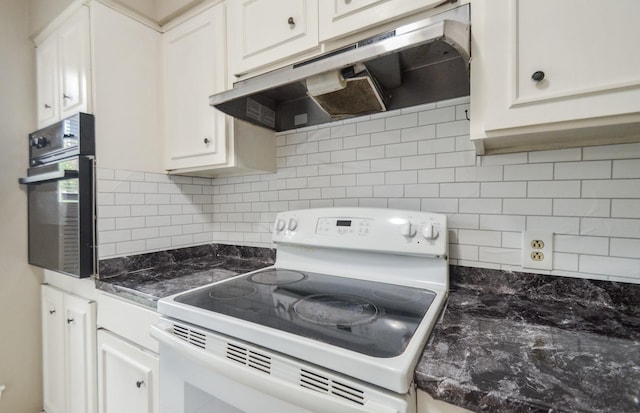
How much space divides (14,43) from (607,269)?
2983 mm

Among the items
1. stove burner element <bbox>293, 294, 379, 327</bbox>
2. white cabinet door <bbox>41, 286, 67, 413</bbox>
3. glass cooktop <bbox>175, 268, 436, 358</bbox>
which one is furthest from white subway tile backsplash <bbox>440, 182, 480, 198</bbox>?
white cabinet door <bbox>41, 286, 67, 413</bbox>

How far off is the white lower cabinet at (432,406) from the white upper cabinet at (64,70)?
1.72 meters

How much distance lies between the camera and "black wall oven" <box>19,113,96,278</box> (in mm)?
1282

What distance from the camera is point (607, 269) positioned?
88cm

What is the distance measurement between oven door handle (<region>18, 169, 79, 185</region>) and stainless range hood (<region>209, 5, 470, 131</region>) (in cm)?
77

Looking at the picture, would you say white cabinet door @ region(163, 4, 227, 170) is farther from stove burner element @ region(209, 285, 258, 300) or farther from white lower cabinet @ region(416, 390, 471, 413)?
Result: white lower cabinet @ region(416, 390, 471, 413)

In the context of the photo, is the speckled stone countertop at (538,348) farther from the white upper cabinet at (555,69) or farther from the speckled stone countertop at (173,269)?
the speckled stone countertop at (173,269)

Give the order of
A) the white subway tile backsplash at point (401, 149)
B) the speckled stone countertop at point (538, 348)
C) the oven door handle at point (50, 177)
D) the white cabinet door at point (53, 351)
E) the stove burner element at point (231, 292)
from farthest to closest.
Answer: the white cabinet door at point (53, 351)
the oven door handle at point (50, 177)
the white subway tile backsplash at point (401, 149)
the stove burner element at point (231, 292)
the speckled stone countertop at point (538, 348)

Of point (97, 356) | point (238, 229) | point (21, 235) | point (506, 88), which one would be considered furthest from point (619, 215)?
point (21, 235)

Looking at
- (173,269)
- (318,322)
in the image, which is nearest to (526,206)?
(318,322)

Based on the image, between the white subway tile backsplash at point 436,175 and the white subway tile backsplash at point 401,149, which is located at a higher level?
the white subway tile backsplash at point 401,149

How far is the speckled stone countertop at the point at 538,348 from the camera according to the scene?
0.47 m

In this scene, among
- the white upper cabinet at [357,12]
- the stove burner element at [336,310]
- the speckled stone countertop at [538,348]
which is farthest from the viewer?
the white upper cabinet at [357,12]

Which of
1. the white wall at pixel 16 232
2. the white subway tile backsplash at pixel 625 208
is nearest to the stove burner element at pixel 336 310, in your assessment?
the white subway tile backsplash at pixel 625 208
